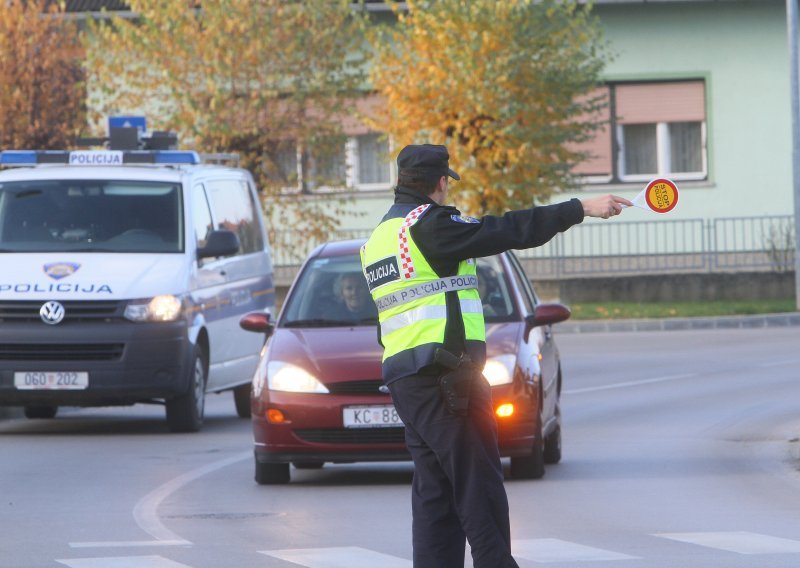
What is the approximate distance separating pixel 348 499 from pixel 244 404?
6.79 m

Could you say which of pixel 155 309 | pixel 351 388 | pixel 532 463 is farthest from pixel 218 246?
pixel 532 463

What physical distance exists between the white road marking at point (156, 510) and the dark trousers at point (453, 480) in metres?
2.70

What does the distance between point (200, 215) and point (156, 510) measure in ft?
19.6

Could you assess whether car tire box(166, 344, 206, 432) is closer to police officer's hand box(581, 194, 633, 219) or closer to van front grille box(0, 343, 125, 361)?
van front grille box(0, 343, 125, 361)

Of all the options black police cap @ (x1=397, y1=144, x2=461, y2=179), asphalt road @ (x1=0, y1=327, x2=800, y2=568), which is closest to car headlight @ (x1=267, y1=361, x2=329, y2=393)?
asphalt road @ (x1=0, y1=327, x2=800, y2=568)

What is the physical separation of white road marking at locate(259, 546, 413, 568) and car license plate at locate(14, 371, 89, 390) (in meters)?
6.27

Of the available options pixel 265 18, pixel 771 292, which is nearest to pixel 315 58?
pixel 265 18

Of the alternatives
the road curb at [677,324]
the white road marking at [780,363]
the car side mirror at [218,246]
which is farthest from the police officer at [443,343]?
the road curb at [677,324]

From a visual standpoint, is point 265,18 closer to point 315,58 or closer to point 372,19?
point 315,58

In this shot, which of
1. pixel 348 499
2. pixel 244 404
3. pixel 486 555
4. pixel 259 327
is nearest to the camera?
pixel 486 555

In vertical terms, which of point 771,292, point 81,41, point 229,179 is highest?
point 81,41

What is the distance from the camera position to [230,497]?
38.8ft

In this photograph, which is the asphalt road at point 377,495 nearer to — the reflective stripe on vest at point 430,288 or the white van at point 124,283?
the white van at point 124,283

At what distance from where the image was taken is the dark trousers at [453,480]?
7195mm
